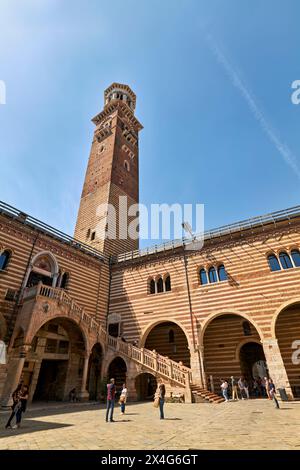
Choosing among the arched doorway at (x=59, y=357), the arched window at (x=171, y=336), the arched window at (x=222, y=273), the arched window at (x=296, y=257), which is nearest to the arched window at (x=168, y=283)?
the arched window at (x=171, y=336)

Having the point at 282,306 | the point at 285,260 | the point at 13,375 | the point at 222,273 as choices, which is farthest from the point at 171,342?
the point at 13,375

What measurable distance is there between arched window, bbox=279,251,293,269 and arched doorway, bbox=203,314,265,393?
195 inches

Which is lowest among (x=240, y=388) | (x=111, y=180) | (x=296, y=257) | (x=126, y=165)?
(x=240, y=388)

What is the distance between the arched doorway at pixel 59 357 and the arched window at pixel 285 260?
45.7ft

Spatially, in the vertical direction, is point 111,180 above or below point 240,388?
above

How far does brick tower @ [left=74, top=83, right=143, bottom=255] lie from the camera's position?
25.8 metres

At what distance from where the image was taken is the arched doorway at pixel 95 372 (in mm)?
16255

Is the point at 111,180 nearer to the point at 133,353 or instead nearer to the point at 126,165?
the point at 126,165

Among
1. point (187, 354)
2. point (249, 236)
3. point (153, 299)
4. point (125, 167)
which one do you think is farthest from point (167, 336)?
point (125, 167)

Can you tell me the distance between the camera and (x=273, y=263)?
1623cm

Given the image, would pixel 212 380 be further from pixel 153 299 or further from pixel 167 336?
pixel 153 299

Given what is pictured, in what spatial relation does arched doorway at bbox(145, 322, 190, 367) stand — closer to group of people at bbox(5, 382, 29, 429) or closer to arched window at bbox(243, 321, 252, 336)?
arched window at bbox(243, 321, 252, 336)

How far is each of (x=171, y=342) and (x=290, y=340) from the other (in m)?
8.77
